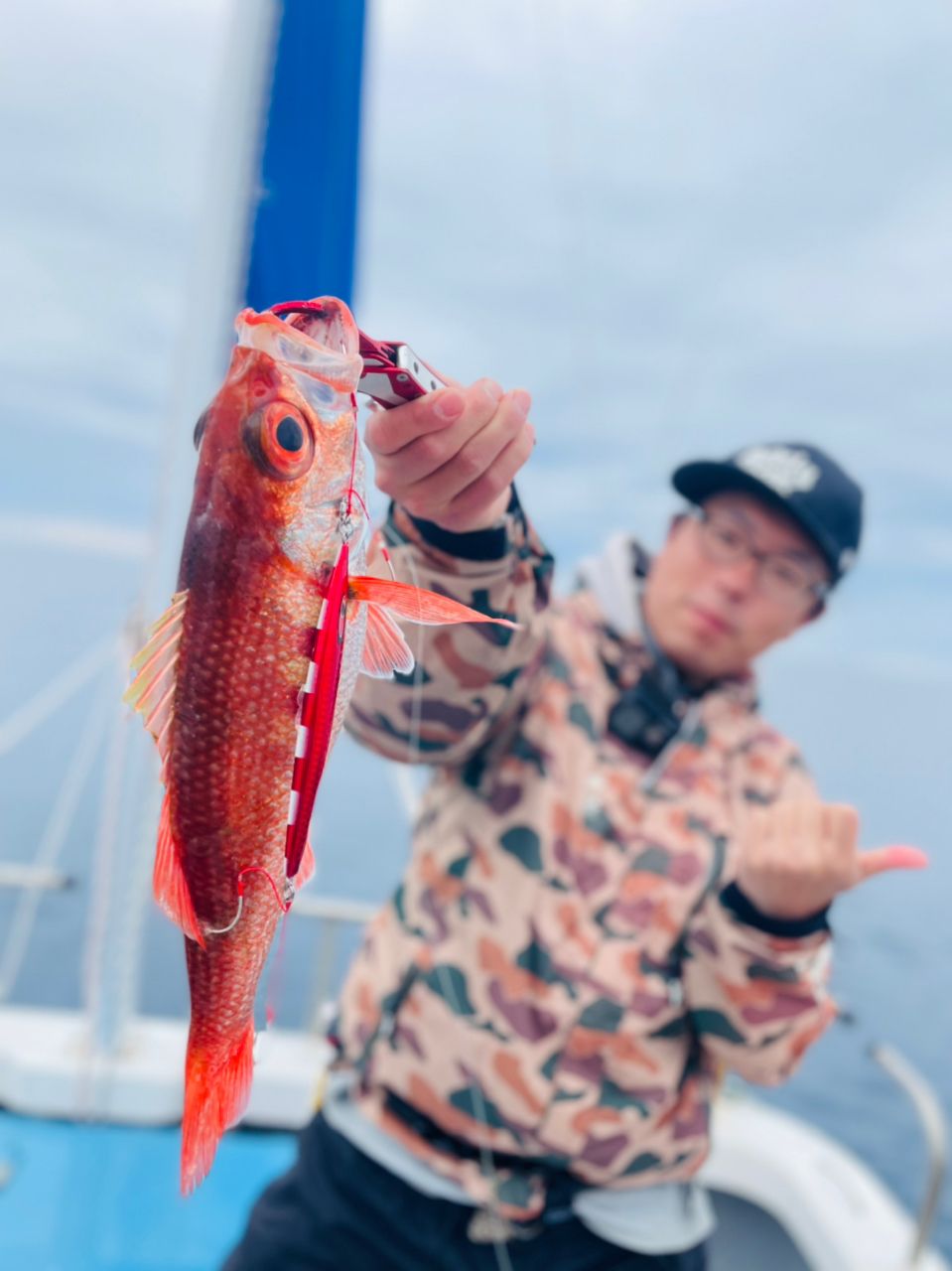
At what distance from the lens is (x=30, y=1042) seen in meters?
3.93

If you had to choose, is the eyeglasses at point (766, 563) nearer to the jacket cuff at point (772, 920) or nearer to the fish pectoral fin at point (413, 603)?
the jacket cuff at point (772, 920)

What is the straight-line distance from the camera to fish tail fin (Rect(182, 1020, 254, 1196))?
713 millimetres

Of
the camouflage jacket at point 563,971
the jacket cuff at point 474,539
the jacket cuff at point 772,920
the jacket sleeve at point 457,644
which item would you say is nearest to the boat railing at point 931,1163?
the camouflage jacket at point 563,971

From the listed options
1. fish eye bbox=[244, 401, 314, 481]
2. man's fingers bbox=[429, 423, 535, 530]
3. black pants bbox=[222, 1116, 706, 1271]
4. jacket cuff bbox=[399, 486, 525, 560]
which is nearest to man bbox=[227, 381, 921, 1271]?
black pants bbox=[222, 1116, 706, 1271]

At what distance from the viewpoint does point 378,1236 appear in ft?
6.41

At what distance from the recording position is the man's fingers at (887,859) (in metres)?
1.53

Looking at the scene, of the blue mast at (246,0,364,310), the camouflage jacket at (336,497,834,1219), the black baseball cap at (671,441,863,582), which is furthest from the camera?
the blue mast at (246,0,364,310)

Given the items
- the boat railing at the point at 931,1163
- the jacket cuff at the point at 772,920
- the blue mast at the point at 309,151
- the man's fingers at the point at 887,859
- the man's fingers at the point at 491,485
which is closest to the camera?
the man's fingers at the point at 491,485

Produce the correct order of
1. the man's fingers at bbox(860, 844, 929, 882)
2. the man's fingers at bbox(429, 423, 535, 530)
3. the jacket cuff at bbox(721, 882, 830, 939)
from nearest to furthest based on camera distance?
the man's fingers at bbox(429, 423, 535, 530) → the man's fingers at bbox(860, 844, 929, 882) → the jacket cuff at bbox(721, 882, 830, 939)

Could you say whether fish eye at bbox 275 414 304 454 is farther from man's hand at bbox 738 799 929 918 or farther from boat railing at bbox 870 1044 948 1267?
boat railing at bbox 870 1044 948 1267

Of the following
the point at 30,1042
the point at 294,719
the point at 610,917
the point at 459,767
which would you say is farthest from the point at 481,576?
the point at 30,1042

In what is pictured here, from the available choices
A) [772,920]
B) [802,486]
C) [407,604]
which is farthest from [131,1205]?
[407,604]

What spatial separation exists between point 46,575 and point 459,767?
41393 millimetres

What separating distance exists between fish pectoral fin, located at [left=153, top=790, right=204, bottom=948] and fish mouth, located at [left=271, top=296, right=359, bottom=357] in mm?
418
